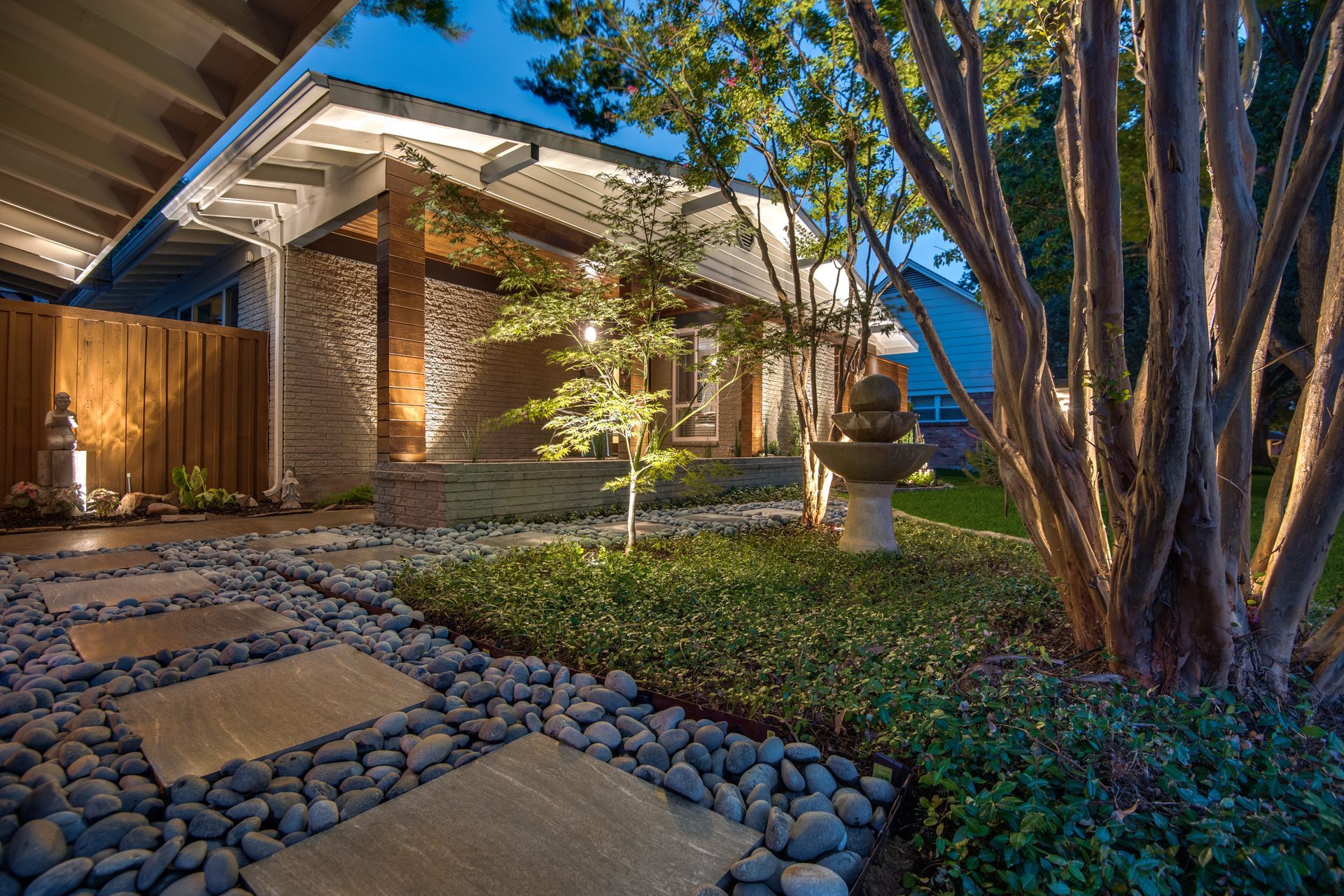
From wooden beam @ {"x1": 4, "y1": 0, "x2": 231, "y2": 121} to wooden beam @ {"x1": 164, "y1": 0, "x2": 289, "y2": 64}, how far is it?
57 cm

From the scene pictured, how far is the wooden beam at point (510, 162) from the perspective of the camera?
5238 mm

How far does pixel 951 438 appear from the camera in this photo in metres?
15.5

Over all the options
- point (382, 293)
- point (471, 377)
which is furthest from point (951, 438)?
point (382, 293)

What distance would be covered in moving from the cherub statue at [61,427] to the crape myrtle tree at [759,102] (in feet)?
16.0

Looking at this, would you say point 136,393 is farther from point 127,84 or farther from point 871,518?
point 871,518

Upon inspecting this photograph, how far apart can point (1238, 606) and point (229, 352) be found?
315 inches

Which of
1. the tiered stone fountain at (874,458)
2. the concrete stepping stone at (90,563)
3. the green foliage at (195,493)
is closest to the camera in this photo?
the concrete stepping stone at (90,563)

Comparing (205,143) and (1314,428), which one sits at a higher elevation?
(205,143)

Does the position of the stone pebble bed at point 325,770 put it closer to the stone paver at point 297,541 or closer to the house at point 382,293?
the stone paver at point 297,541

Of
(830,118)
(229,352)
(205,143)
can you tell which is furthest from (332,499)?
(830,118)

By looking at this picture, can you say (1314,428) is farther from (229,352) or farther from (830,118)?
(229,352)

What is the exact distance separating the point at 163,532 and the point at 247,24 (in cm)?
375

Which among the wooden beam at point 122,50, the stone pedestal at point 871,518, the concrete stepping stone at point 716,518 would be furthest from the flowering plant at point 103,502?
the stone pedestal at point 871,518

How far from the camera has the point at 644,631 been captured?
7.60 ft
